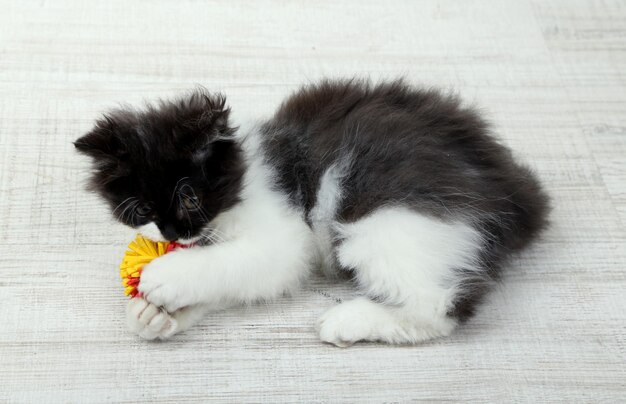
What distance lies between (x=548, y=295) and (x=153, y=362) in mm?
1308

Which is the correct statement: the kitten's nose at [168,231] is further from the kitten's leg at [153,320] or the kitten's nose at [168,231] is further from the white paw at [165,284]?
the kitten's leg at [153,320]

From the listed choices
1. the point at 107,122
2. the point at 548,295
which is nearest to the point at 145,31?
the point at 107,122

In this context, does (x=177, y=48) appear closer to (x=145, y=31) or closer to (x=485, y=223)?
(x=145, y=31)

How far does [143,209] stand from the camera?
6.63 ft

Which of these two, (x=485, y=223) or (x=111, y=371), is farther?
(x=485, y=223)

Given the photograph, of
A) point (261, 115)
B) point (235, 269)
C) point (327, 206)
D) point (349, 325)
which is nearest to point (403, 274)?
point (349, 325)

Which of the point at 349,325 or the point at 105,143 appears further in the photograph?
the point at 349,325

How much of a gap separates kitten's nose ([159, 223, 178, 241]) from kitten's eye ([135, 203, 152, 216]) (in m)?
0.06

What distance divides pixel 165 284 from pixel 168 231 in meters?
0.17

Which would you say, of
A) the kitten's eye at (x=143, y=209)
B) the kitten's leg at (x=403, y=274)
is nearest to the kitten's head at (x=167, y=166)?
the kitten's eye at (x=143, y=209)

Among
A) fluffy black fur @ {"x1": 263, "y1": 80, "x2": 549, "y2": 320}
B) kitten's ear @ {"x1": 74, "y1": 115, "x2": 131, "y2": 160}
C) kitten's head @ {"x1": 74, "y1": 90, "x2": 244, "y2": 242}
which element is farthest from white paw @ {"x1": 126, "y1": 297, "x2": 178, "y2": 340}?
fluffy black fur @ {"x1": 263, "y1": 80, "x2": 549, "y2": 320}

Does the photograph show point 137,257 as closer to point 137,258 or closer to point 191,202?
point 137,258

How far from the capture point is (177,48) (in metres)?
3.19

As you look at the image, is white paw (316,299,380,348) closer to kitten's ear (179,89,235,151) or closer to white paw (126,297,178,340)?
white paw (126,297,178,340)
